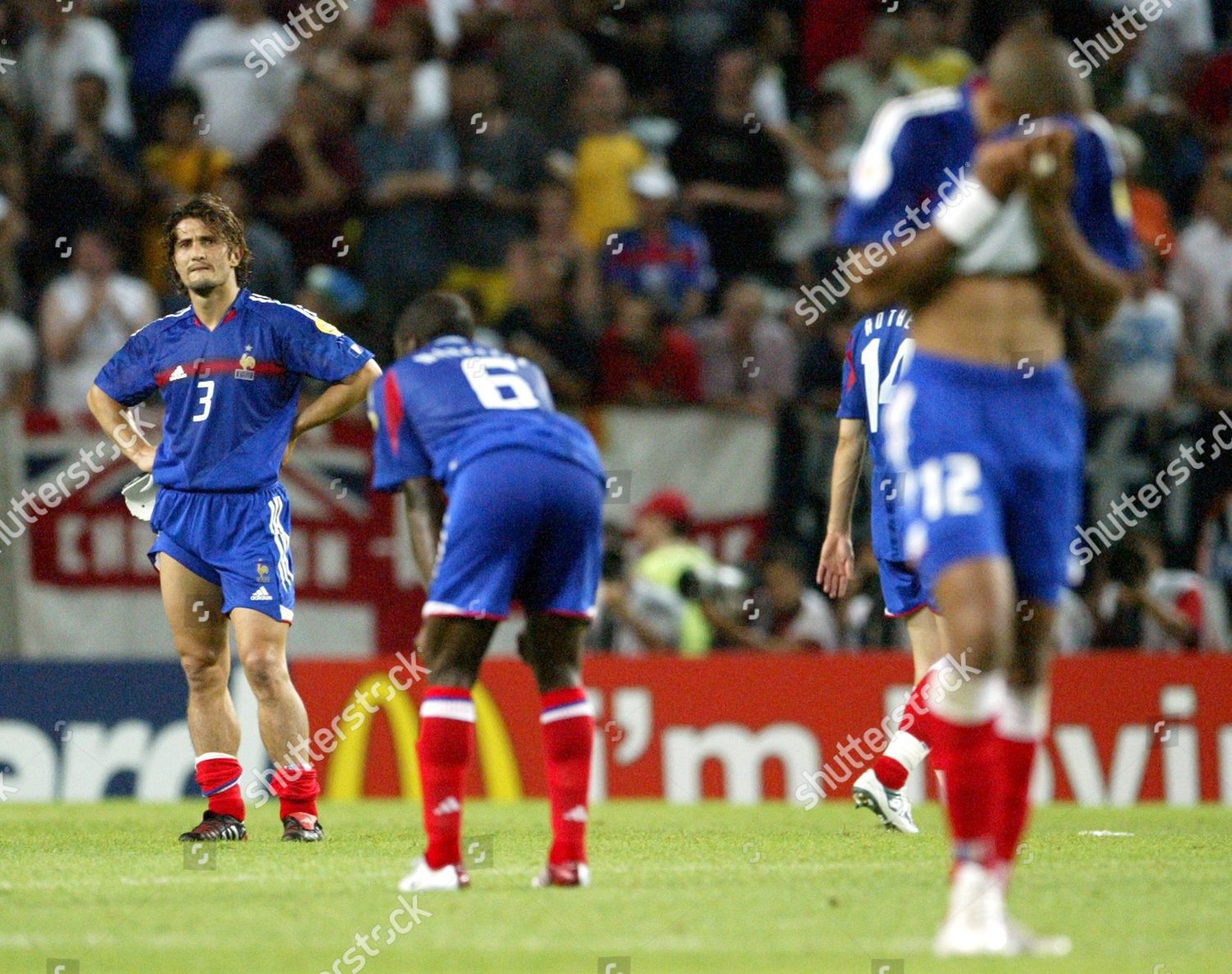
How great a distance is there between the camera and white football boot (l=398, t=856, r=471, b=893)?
6.50 metres

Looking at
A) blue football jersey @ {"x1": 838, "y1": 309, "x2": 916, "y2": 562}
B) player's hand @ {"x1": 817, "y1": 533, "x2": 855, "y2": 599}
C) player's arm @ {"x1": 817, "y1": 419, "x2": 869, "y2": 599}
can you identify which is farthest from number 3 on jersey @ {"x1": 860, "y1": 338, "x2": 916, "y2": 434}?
player's hand @ {"x1": 817, "y1": 533, "x2": 855, "y2": 599}

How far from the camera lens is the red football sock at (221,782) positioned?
8938mm

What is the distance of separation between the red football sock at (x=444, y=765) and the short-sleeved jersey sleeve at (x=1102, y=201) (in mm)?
2336

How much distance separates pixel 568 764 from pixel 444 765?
0.40m

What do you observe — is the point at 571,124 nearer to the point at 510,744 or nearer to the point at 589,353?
the point at 589,353

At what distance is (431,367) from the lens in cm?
673

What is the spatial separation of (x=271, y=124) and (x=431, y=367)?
10.5m

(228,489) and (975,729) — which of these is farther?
(228,489)

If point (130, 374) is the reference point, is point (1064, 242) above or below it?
below

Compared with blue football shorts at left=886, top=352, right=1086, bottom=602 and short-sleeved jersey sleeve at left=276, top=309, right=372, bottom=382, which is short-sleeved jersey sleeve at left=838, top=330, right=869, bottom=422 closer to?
short-sleeved jersey sleeve at left=276, top=309, right=372, bottom=382

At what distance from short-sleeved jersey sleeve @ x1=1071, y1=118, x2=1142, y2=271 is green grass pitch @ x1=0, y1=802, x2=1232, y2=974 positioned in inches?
74.2

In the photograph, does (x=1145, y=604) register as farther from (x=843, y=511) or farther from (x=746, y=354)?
(x=843, y=511)

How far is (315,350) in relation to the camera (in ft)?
29.8

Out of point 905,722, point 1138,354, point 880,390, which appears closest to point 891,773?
point 905,722
